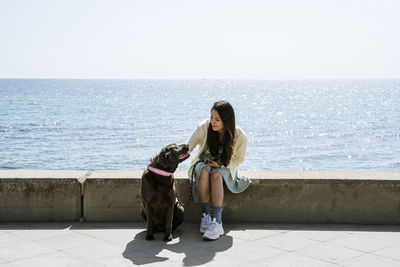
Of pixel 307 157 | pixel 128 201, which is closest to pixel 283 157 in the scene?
pixel 307 157

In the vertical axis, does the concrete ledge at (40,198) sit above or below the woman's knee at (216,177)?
below

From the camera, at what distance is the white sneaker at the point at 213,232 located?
17.5 feet

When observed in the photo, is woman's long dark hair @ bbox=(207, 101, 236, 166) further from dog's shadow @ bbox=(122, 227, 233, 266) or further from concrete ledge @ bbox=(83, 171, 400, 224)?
dog's shadow @ bbox=(122, 227, 233, 266)

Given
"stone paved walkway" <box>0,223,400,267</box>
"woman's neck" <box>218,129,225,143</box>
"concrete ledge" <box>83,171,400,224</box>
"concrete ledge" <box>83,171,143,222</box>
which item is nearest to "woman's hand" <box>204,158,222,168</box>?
"woman's neck" <box>218,129,225,143</box>

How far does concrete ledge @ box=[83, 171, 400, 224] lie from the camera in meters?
5.92

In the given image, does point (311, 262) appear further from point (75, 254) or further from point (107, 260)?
point (75, 254)

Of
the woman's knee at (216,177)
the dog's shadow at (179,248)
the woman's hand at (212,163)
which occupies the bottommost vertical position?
the dog's shadow at (179,248)

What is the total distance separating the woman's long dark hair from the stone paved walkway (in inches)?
32.9

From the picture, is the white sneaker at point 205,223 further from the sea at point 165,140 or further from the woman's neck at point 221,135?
the sea at point 165,140

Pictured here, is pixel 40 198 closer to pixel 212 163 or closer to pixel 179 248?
pixel 179 248

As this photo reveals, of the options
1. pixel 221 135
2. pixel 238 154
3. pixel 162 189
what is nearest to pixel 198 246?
pixel 162 189

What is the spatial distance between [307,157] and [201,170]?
23284mm

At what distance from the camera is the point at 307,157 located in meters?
28.3

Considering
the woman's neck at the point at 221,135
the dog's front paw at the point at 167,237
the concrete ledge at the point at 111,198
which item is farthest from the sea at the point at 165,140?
the dog's front paw at the point at 167,237
